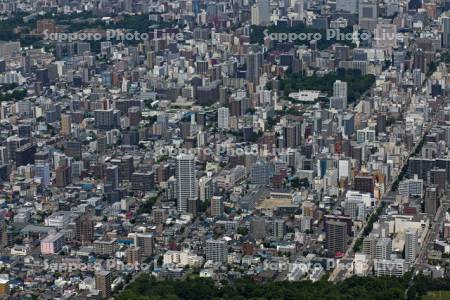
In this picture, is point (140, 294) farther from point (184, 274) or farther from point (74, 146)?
point (74, 146)

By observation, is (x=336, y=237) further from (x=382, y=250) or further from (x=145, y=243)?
(x=145, y=243)

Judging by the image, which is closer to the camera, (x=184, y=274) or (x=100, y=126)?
(x=184, y=274)

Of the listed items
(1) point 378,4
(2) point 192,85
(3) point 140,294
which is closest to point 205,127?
(2) point 192,85

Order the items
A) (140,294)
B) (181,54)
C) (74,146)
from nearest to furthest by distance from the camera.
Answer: (140,294)
(74,146)
(181,54)

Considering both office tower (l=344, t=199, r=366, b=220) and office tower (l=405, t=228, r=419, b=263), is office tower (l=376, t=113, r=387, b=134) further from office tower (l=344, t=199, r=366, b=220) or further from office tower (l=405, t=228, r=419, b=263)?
office tower (l=405, t=228, r=419, b=263)

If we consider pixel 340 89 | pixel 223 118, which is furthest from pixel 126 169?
pixel 340 89

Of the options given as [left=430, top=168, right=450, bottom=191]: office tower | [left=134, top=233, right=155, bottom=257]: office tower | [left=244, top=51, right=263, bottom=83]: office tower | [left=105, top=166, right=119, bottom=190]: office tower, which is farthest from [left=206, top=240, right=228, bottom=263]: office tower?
[left=244, top=51, right=263, bottom=83]: office tower

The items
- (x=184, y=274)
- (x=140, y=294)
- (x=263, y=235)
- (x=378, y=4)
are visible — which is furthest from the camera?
(x=378, y=4)
